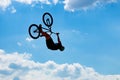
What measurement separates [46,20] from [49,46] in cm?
367

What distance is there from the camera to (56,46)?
88250 mm

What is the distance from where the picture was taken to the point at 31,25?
8825 cm

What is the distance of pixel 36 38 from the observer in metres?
87.4

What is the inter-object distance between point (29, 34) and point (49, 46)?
9.45 feet

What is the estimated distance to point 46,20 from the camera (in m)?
89.2

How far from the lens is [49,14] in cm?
8975

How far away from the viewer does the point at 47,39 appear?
8750 cm

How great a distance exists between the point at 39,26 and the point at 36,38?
5.14 ft

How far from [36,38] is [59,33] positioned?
2.94 m

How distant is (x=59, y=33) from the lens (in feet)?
289

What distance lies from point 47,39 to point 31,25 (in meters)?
2.72

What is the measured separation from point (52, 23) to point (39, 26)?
2.12 meters

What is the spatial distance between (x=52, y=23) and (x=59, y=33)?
189cm

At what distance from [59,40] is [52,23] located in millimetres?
2278
